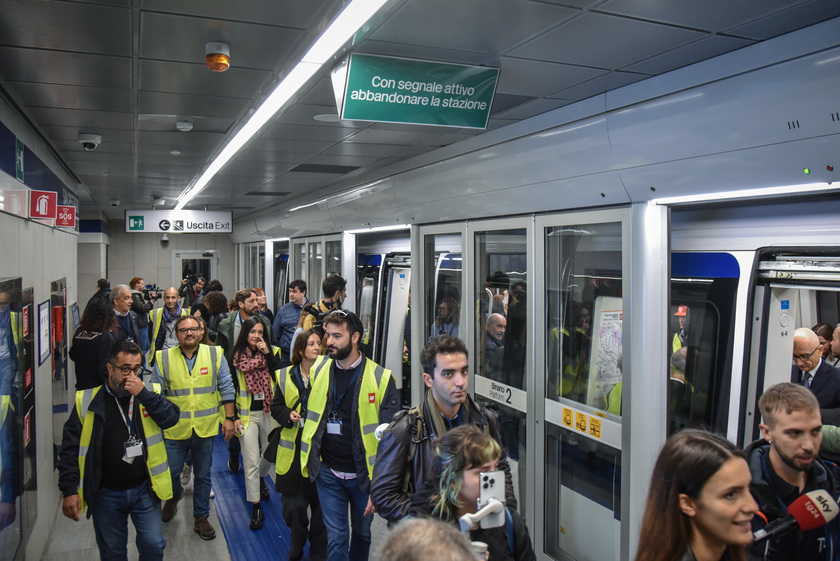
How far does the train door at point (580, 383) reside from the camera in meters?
4.07

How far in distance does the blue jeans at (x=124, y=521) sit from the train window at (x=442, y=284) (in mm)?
2751

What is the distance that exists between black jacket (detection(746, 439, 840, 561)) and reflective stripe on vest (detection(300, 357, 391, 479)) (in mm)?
1900

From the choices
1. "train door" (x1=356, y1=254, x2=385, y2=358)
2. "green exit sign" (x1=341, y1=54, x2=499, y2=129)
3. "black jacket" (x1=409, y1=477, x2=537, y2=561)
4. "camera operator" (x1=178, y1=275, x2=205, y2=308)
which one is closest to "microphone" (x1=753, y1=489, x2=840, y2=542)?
"black jacket" (x1=409, y1=477, x2=537, y2=561)

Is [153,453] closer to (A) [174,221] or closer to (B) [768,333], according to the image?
(B) [768,333]

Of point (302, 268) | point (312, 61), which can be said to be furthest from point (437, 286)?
point (302, 268)

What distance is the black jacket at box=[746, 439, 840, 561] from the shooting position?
2.50m

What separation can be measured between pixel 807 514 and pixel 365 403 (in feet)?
7.14

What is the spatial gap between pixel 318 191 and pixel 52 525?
5.28 metres

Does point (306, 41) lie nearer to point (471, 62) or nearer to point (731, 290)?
point (471, 62)

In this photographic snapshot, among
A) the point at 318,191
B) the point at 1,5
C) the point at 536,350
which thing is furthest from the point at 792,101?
the point at 318,191

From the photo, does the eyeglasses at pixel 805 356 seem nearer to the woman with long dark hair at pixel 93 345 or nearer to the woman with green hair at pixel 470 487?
the woman with green hair at pixel 470 487

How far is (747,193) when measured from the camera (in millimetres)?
3070

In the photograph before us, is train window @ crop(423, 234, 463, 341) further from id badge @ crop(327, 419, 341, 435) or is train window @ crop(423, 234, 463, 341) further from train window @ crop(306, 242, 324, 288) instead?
train window @ crop(306, 242, 324, 288)

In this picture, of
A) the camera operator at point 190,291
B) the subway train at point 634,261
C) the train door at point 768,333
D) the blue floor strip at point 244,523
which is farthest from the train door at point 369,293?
the train door at point 768,333
